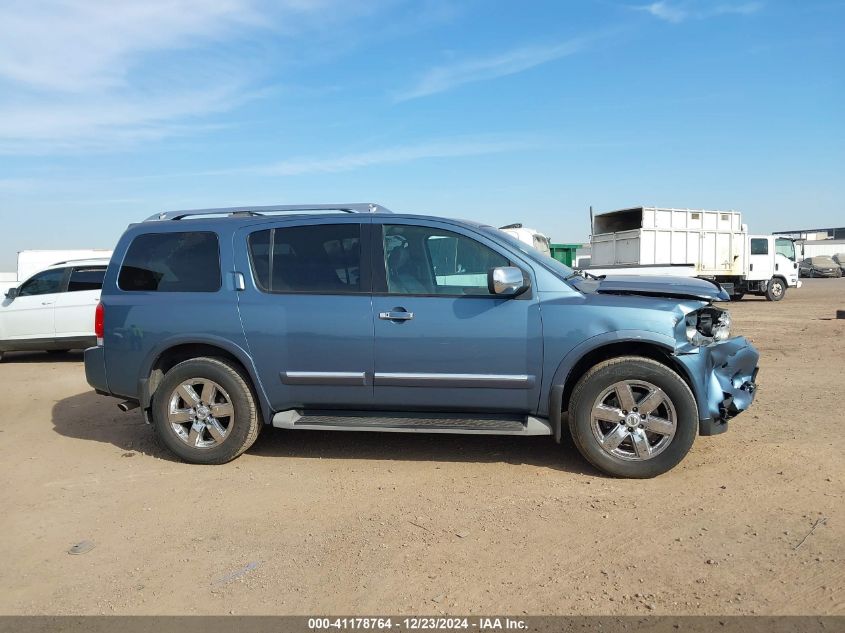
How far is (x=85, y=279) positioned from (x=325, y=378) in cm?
815

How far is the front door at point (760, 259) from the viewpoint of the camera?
75.3 ft

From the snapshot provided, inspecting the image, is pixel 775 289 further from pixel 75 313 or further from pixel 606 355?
pixel 75 313

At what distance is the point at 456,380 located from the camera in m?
4.71

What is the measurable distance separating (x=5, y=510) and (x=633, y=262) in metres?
19.0

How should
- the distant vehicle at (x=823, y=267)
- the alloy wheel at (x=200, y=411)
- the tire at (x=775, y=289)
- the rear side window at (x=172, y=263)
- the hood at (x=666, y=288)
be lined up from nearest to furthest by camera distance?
the hood at (x=666, y=288) < the alloy wheel at (x=200, y=411) < the rear side window at (x=172, y=263) < the tire at (x=775, y=289) < the distant vehicle at (x=823, y=267)

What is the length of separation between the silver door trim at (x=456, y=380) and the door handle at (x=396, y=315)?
393 millimetres

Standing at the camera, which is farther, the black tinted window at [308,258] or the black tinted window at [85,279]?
the black tinted window at [85,279]

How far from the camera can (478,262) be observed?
4.88 m

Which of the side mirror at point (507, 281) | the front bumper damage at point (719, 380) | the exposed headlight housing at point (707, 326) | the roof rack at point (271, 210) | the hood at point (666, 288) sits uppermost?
the roof rack at point (271, 210)

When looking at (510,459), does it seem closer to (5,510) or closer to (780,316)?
(5,510)

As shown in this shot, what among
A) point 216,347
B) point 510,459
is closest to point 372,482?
point 510,459

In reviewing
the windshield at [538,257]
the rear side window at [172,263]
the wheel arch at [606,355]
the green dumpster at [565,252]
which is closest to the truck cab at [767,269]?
the green dumpster at [565,252]

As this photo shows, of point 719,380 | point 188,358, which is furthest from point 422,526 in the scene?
→ point 188,358

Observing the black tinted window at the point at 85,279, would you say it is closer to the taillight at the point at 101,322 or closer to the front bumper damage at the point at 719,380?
the taillight at the point at 101,322
